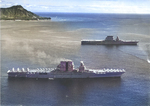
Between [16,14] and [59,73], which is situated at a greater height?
[16,14]

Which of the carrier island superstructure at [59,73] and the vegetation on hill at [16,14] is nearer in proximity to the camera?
the carrier island superstructure at [59,73]

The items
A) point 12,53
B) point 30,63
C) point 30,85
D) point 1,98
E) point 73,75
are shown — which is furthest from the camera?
point 12,53

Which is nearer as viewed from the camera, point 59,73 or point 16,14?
point 59,73

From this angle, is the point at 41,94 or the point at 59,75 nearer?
the point at 41,94

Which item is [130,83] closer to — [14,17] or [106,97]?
[106,97]

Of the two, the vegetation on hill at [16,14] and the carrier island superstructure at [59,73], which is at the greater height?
the vegetation on hill at [16,14]

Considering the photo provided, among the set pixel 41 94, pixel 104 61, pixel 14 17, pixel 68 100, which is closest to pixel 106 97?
pixel 68 100

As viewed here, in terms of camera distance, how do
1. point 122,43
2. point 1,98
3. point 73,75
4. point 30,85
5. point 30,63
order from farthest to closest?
point 122,43 → point 30,63 → point 73,75 → point 30,85 → point 1,98

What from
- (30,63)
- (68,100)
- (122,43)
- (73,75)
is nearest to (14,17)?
(122,43)

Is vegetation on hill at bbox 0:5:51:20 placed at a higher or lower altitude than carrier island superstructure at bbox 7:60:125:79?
higher

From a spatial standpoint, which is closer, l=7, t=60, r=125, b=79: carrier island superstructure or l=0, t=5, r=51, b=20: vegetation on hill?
l=7, t=60, r=125, b=79: carrier island superstructure
